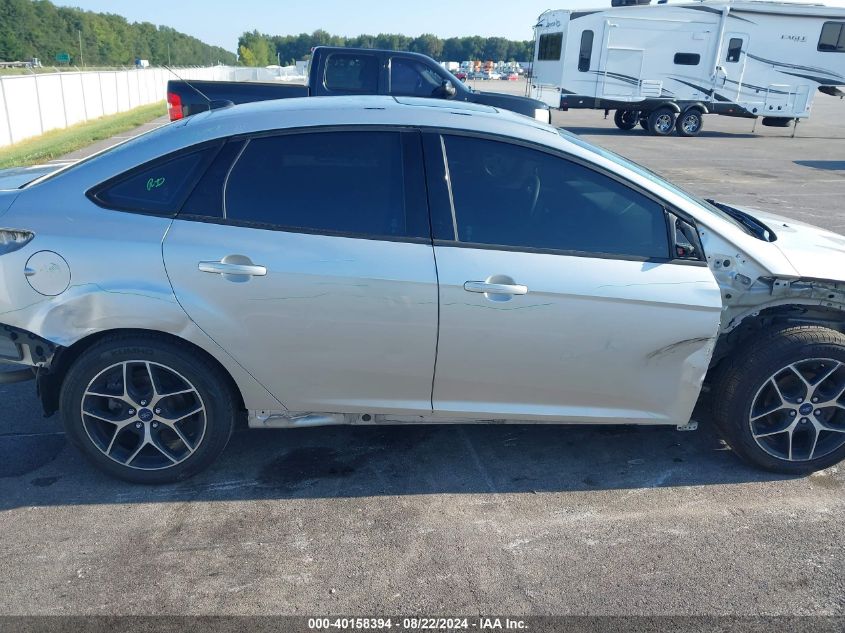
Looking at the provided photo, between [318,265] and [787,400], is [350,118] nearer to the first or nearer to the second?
[318,265]

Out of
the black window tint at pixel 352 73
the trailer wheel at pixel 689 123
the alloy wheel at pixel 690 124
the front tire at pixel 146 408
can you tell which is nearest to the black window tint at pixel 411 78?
the black window tint at pixel 352 73

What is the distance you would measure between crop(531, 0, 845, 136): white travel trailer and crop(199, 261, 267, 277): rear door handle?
19.8m

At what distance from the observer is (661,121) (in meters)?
21.7

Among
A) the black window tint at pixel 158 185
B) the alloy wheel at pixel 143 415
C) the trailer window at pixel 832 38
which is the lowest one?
the alloy wheel at pixel 143 415

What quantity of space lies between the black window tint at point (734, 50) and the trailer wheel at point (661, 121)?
2217mm

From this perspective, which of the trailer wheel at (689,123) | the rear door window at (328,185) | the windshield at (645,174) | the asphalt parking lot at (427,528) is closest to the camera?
the asphalt parking lot at (427,528)

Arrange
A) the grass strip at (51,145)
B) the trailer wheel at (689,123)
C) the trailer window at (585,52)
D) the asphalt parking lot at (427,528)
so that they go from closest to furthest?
1. the asphalt parking lot at (427,528)
2. the grass strip at (51,145)
3. the trailer window at (585,52)
4. the trailer wheel at (689,123)

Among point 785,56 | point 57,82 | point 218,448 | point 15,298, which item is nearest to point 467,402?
point 218,448

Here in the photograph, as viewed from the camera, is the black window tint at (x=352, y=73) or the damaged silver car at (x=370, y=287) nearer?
the damaged silver car at (x=370, y=287)

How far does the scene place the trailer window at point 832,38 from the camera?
20.5 meters

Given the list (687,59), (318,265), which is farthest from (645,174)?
(687,59)

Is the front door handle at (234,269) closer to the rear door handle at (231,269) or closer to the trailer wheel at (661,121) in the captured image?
the rear door handle at (231,269)

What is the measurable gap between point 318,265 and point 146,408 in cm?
110

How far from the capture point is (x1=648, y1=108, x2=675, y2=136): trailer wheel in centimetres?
2150
